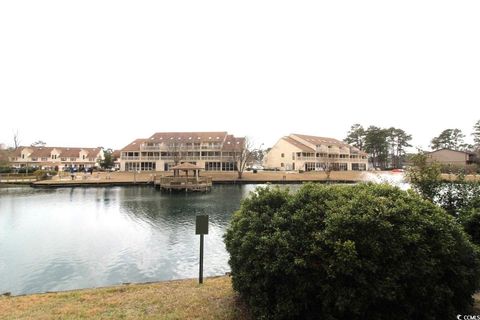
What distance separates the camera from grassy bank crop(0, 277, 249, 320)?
466 centimetres

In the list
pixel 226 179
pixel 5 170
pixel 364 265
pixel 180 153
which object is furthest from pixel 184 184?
pixel 5 170

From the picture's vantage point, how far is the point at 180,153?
60.9 m

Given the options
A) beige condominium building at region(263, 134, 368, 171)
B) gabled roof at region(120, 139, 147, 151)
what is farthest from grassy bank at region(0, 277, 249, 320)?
gabled roof at region(120, 139, 147, 151)

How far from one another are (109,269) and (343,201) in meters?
9.92

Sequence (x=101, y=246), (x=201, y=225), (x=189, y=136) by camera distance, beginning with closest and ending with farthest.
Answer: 1. (x=201, y=225)
2. (x=101, y=246)
3. (x=189, y=136)

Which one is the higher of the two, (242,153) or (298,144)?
(298,144)

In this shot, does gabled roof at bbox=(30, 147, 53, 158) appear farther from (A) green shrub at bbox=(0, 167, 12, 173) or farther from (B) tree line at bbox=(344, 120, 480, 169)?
(B) tree line at bbox=(344, 120, 480, 169)

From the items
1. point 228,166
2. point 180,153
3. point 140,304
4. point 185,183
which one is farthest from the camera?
point 180,153

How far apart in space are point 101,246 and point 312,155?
52874 mm

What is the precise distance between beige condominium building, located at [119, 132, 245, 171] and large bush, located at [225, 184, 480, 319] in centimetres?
5547

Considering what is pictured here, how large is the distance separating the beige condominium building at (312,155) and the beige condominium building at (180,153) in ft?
33.8

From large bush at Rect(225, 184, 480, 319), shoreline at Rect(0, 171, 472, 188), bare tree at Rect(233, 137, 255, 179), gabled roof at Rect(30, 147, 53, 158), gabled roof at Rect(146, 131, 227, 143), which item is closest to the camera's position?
large bush at Rect(225, 184, 480, 319)

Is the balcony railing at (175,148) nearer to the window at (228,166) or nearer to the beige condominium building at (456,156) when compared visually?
the window at (228,166)

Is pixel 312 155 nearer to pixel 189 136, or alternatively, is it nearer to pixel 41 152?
pixel 189 136
